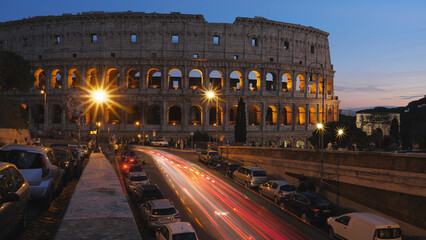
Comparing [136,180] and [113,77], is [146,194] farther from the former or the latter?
[113,77]

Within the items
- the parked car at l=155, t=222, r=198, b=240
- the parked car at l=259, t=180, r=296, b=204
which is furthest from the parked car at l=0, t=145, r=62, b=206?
the parked car at l=259, t=180, r=296, b=204

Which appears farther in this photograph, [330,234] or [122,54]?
[122,54]

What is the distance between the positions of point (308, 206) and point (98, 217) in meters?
13.2

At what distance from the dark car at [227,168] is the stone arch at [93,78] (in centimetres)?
4005

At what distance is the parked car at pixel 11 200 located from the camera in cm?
632

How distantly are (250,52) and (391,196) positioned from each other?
5139cm

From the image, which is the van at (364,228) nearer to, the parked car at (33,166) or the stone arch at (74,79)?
the parked car at (33,166)

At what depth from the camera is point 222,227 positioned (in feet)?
49.6

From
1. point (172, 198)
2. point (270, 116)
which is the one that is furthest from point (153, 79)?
point (172, 198)

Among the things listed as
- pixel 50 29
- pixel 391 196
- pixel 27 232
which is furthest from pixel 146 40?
pixel 27 232

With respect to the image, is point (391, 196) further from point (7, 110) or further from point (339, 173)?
point (7, 110)

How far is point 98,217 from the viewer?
295 inches

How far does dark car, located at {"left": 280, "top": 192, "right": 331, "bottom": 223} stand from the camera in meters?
17.6

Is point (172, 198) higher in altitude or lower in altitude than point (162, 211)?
lower
